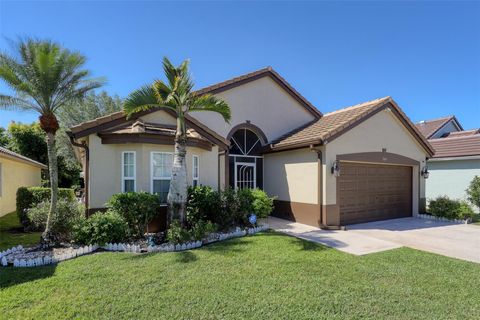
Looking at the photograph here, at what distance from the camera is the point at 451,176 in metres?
19.0

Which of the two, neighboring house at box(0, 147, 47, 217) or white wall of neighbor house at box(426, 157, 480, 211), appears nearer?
neighboring house at box(0, 147, 47, 217)

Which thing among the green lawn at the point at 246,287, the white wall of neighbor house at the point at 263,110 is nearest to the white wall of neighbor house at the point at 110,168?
the green lawn at the point at 246,287

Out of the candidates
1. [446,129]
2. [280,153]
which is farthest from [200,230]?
[446,129]

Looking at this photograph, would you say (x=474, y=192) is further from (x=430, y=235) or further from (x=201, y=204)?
→ (x=201, y=204)

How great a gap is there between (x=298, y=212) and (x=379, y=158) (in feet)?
16.5

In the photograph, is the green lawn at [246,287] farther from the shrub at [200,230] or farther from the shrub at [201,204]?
the shrub at [201,204]

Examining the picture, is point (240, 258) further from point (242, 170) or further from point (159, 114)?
point (242, 170)

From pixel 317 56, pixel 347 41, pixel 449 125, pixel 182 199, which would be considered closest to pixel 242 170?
pixel 182 199

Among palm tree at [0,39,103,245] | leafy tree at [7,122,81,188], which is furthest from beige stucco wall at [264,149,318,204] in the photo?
leafy tree at [7,122,81,188]

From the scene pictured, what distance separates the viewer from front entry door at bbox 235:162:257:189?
1578 centimetres

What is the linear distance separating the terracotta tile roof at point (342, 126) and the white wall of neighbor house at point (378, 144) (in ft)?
1.10

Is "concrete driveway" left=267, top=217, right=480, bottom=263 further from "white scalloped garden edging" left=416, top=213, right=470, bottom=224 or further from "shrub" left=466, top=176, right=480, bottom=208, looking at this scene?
"shrub" left=466, top=176, right=480, bottom=208

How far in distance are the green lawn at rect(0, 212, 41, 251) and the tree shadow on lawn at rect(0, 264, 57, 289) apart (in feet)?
9.43

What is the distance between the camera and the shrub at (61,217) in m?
8.95
